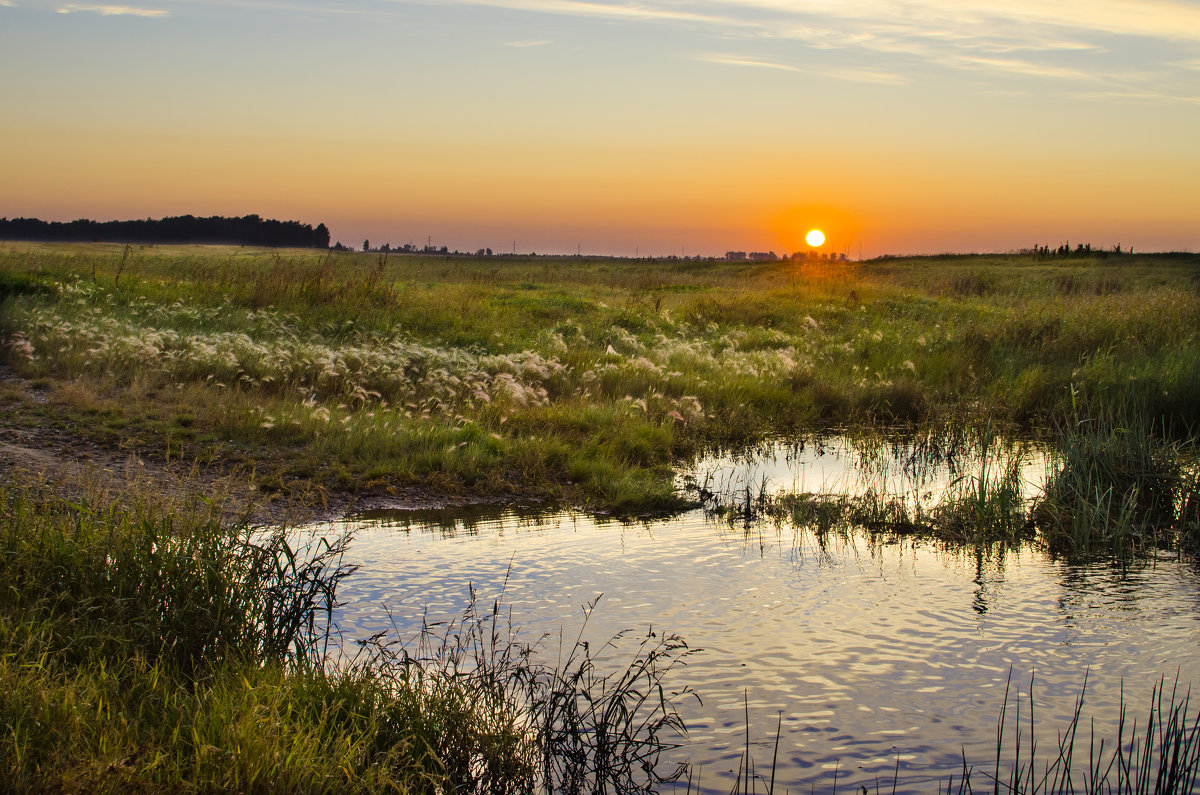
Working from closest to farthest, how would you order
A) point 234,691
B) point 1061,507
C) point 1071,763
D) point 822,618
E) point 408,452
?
point 234,691 < point 1071,763 < point 822,618 < point 1061,507 < point 408,452

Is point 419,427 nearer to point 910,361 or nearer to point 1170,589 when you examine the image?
point 1170,589

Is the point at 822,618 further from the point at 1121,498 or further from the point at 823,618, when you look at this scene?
the point at 1121,498

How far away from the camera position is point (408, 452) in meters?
9.27

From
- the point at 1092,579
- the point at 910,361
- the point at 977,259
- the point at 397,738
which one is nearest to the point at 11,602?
the point at 397,738

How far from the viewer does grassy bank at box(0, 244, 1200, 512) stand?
9.22 meters

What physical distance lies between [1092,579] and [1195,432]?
5.77 meters

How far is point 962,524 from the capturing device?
773 cm

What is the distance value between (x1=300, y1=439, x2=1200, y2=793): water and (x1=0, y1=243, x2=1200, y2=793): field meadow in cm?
39

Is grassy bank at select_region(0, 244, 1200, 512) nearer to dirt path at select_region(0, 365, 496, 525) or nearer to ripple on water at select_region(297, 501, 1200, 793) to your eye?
dirt path at select_region(0, 365, 496, 525)

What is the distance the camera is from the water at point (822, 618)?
14.0 ft

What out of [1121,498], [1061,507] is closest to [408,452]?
[1061,507]

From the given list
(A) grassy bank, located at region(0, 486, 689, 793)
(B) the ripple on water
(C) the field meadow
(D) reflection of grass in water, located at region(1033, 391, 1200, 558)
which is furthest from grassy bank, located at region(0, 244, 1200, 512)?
(D) reflection of grass in water, located at region(1033, 391, 1200, 558)

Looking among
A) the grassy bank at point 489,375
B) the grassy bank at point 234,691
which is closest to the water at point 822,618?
the grassy bank at point 234,691

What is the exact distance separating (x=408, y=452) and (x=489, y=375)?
136 inches
